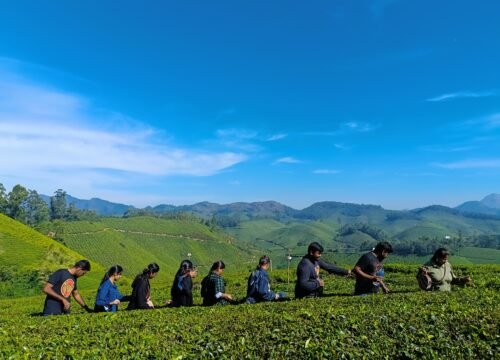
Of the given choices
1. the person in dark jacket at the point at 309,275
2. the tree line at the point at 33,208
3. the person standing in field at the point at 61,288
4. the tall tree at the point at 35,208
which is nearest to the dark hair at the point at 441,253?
the person in dark jacket at the point at 309,275

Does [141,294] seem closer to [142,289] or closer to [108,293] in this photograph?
[142,289]

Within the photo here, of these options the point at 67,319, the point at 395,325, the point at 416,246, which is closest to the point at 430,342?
the point at 395,325

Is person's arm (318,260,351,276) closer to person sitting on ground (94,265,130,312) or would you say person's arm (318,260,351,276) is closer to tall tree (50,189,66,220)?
person sitting on ground (94,265,130,312)

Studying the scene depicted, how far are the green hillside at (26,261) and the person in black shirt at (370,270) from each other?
35.8 meters

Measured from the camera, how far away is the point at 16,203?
10906cm

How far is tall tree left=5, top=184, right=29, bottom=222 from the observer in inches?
4254

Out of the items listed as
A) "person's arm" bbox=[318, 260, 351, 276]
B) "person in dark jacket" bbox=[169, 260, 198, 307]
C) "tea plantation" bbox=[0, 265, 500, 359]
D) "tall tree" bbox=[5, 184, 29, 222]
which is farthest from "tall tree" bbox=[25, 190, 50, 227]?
"tea plantation" bbox=[0, 265, 500, 359]

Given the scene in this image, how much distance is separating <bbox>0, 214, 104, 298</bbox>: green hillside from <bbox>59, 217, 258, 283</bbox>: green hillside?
3292cm

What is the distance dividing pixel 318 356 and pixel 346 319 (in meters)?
1.16

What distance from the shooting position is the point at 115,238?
112 metres

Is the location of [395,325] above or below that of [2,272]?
above

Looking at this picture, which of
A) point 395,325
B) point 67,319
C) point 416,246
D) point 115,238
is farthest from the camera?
point 416,246

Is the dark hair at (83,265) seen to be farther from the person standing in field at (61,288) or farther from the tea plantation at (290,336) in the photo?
the tea plantation at (290,336)

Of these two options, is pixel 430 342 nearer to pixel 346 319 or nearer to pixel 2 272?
pixel 346 319
